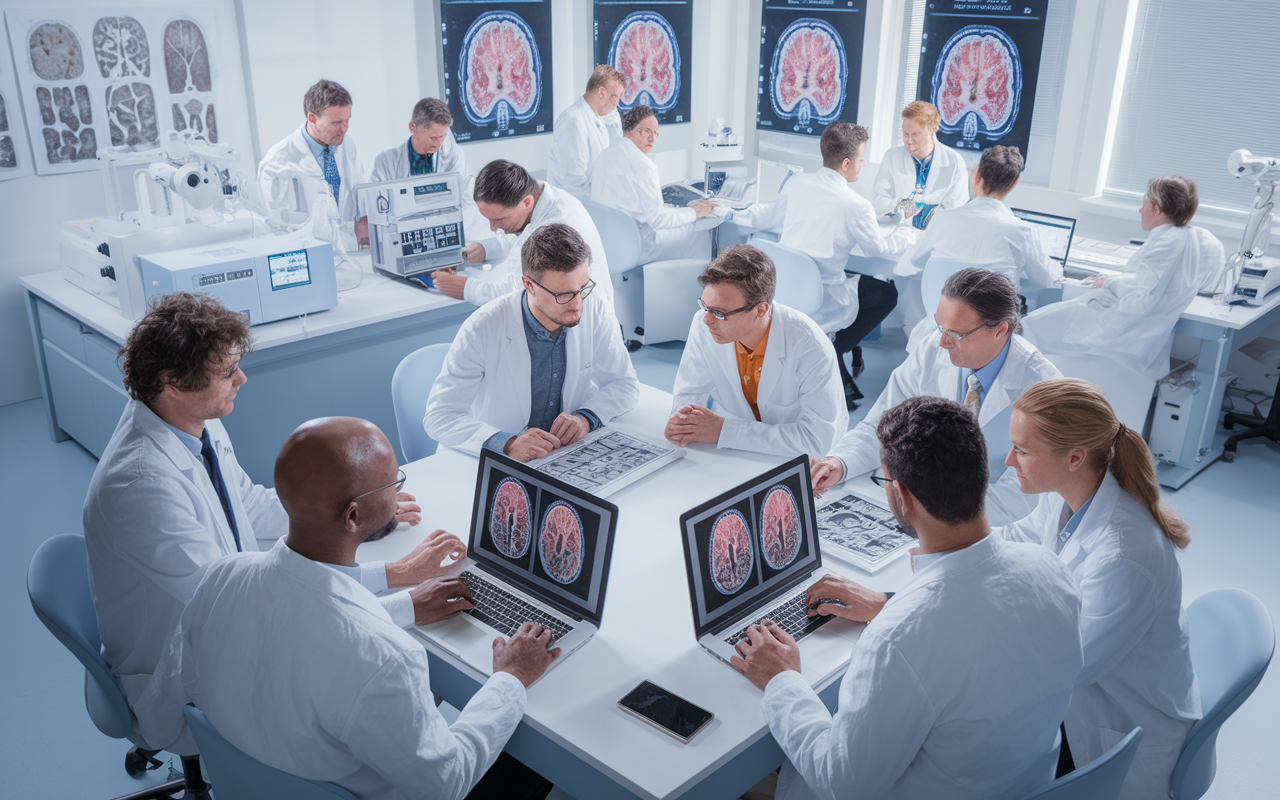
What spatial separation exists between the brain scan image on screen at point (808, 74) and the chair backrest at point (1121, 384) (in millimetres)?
2900

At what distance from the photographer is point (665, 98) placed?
6.67 meters

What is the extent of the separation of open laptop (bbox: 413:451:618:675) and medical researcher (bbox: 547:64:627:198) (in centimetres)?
385

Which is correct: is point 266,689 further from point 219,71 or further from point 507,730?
point 219,71

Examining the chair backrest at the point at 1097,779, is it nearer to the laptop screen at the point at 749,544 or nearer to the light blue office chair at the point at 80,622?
the laptop screen at the point at 749,544

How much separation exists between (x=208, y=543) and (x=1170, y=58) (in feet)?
16.3

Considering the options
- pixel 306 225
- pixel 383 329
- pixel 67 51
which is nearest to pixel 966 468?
pixel 383 329

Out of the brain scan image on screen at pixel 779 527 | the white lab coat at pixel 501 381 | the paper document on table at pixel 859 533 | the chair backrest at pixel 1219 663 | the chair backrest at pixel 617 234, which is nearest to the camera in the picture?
the chair backrest at pixel 1219 663

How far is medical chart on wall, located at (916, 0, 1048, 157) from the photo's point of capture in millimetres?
5258

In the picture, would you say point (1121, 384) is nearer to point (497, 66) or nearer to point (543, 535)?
point (543, 535)

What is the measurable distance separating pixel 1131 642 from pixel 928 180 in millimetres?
3987

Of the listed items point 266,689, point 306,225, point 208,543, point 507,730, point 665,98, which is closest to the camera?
point 266,689

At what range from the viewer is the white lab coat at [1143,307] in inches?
144

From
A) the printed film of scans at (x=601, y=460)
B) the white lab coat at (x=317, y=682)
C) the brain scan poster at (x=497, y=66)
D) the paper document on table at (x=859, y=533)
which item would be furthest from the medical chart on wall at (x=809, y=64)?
the white lab coat at (x=317, y=682)

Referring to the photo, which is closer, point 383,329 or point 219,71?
point 383,329
